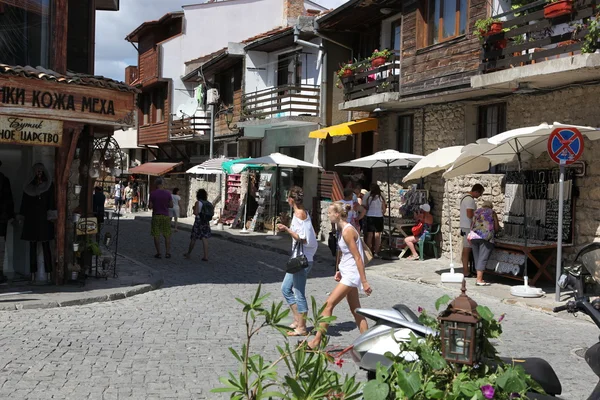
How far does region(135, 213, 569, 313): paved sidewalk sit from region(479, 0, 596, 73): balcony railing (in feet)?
13.6

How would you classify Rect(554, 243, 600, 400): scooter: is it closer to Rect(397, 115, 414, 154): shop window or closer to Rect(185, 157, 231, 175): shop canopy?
Rect(397, 115, 414, 154): shop window

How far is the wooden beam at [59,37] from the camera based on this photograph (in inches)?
426

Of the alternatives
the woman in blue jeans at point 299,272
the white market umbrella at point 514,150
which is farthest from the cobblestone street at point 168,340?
the white market umbrella at point 514,150

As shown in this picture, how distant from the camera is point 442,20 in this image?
15586 millimetres

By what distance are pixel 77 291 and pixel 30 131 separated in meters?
2.62

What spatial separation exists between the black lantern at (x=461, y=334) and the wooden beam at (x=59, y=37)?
9.18 metres

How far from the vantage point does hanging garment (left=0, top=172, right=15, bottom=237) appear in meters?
11.1

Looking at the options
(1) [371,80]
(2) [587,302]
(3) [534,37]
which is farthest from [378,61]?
(2) [587,302]

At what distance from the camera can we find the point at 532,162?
13.3 m

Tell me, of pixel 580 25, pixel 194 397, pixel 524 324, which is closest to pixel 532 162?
pixel 580 25

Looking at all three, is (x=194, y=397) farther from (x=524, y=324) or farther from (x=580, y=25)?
(x=580, y=25)

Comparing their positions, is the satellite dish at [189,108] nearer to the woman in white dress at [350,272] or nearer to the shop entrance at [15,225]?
the shop entrance at [15,225]

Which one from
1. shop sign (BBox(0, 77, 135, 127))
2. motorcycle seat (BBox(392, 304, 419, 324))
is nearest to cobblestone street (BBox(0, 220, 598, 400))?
motorcycle seat (BBox(392, 304, 419, 324))

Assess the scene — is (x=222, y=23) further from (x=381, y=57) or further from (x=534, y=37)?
(x=534, y=37)
